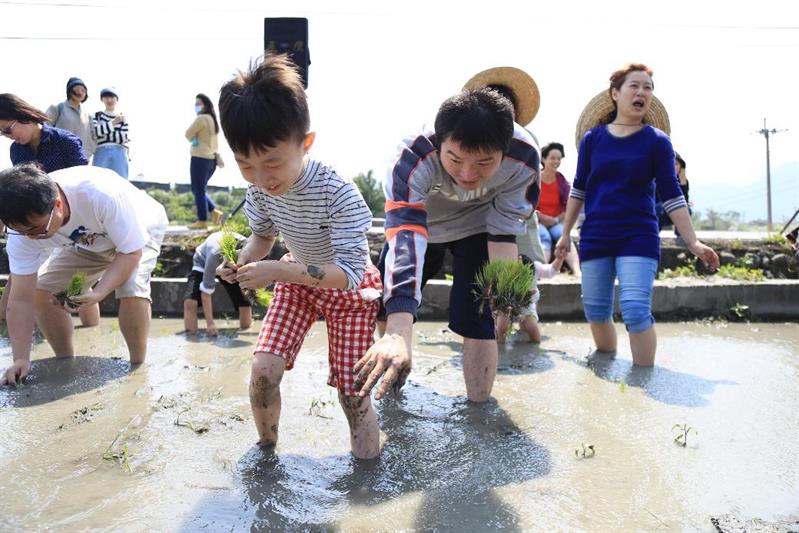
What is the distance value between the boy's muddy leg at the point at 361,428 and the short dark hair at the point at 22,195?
200 centimetres

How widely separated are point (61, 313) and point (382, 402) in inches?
98.8

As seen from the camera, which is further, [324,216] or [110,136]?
[110,136]

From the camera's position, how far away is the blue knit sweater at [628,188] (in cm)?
454

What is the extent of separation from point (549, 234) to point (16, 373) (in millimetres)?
5268

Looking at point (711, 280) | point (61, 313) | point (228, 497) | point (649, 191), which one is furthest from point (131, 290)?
point (711, 280)

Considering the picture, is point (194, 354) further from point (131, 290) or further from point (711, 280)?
point (711, 280)

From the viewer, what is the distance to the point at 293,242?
9.98ft

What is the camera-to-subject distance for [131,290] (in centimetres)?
457

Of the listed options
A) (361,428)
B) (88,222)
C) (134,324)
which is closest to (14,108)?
(88,222)

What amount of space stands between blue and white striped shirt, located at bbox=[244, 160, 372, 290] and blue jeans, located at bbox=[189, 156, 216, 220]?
20.9ft

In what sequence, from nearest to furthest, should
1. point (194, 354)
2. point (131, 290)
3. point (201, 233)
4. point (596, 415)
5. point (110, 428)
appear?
point (110, 428) → point (596, 415) → point (131, 290) → point (194, 354) → point (201, 233)

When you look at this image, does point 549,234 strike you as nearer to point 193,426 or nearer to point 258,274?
point 193,426

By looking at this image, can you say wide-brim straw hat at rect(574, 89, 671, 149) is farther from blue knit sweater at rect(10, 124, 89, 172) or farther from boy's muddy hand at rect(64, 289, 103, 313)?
blue knit sweater at rect(10, 124, 89, 172)

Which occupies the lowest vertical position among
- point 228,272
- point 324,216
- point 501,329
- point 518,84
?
point 501,329
